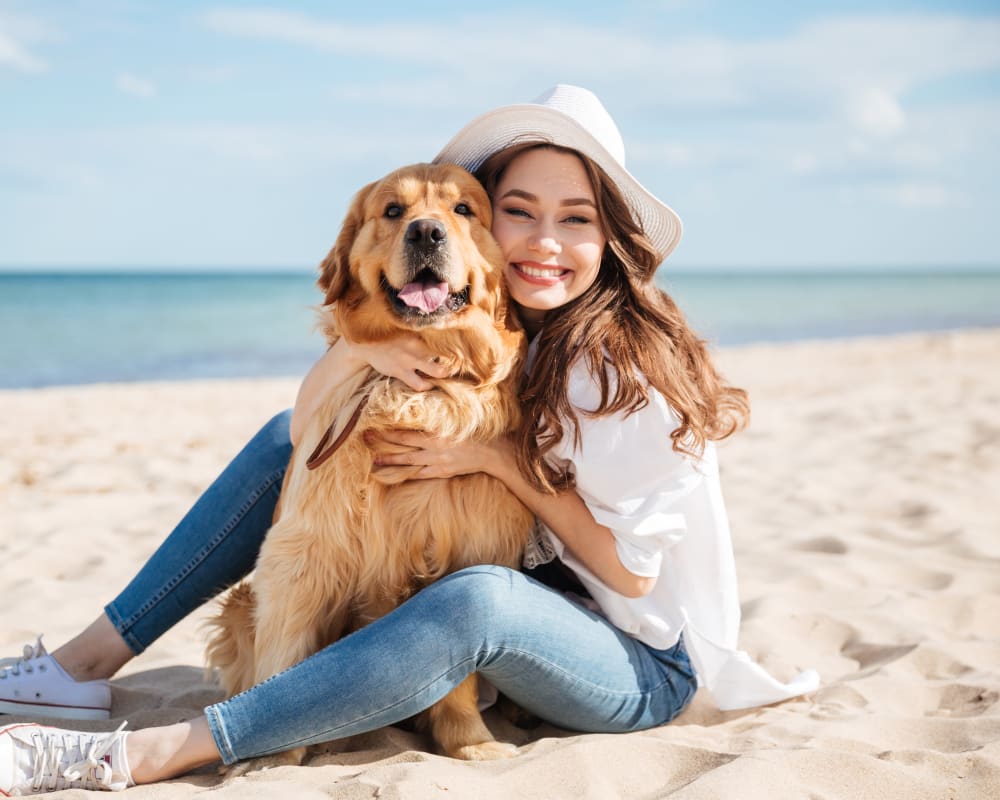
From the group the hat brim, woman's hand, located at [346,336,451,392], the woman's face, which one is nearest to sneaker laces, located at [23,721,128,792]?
woman's hand, located at [346,336,451,392]

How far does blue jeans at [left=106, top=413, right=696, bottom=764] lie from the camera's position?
2164mm

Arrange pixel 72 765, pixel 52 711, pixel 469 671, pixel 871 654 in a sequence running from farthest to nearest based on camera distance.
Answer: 1. pixel 871 654
2. pixel 52 711
3. pixel 469 671
4. pixel 72 765

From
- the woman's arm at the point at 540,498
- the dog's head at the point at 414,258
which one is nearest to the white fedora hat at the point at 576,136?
the dog's head at the point at 414,258

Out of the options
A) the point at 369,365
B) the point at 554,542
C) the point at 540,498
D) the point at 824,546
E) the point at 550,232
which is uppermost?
the point at 550,232

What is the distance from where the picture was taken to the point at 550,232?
258 cm

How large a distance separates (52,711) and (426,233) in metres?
1.78

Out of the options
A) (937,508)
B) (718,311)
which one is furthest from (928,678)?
(718,311)

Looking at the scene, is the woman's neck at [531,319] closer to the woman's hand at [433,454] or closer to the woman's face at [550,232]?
the woman's face at [550,232]

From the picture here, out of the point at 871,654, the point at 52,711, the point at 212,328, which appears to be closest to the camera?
the point at 52,711

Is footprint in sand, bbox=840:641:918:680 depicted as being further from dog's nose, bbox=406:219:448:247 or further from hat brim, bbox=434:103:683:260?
dog's nose, bbox=406:219:448:247

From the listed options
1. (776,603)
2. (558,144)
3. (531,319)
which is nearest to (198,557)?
(531,319)

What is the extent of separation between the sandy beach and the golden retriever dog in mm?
332

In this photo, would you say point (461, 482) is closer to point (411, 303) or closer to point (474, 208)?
point (411, 303)

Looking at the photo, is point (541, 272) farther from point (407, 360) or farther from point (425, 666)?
point (425, 666)
